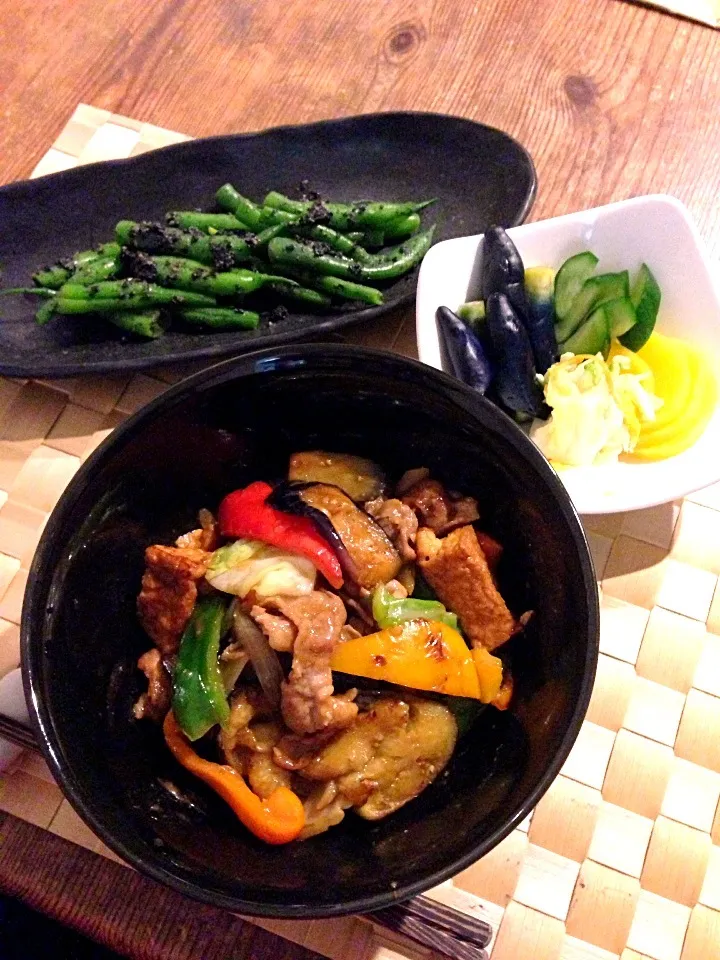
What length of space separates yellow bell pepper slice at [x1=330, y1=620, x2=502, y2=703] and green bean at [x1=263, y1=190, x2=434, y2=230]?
1.11 meters

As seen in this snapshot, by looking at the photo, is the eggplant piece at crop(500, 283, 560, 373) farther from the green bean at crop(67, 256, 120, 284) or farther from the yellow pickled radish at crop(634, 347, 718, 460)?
the green bean at crop(67, 256, 120, 284)

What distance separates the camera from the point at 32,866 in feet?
4.47

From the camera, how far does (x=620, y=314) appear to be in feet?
5.03

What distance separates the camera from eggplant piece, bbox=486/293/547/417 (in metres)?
1.52

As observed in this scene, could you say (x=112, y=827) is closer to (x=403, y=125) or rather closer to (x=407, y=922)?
(x=407, y=922)

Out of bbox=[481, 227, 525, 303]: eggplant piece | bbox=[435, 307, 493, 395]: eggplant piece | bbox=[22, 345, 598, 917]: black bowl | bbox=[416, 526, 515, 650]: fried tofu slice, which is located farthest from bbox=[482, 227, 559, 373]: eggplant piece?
bbox=[416, 526, 515, 650]: fried tofu slice

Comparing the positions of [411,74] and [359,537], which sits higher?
[411,74]

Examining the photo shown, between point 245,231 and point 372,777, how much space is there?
1340 millimetres

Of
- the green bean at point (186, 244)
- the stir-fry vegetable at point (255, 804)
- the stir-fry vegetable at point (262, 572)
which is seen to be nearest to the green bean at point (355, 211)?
the green bean at point (186, 244)

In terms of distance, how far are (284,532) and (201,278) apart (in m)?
0.87

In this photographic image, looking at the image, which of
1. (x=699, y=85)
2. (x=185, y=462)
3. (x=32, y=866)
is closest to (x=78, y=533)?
(x=185, y=462)

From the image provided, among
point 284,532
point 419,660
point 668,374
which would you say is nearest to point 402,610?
point 419,660

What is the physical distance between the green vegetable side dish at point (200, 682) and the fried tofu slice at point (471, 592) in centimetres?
35

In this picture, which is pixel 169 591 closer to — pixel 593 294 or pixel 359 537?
pixel 359 537
